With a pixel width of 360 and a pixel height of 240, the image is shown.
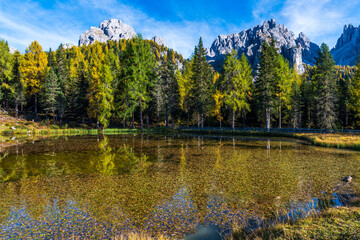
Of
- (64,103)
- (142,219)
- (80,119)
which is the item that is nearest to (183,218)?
(142,219)

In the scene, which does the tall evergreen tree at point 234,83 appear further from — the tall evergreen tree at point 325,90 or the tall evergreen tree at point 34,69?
the tall evergreen tree at point 34,69

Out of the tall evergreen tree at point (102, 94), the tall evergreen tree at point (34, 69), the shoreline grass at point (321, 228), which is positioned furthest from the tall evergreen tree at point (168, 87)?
the shoreline grass at point (321, 228)

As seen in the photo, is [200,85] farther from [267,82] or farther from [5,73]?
[5,73]

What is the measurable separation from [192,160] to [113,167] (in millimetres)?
6139

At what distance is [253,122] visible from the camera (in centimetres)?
5738

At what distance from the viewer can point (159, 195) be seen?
873 cm

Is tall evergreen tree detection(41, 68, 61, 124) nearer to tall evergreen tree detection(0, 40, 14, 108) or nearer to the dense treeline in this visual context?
the dense treeline

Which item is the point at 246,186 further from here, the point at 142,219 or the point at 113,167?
the point at 113,167

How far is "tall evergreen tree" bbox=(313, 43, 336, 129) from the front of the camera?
36.5 m

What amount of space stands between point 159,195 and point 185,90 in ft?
152

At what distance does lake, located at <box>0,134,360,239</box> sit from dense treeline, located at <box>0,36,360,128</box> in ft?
94.3

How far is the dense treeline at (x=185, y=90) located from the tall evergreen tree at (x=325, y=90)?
15 centimetres

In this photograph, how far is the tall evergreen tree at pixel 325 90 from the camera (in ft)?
120

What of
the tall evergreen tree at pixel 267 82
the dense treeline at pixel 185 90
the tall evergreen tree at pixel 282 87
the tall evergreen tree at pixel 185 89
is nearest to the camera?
the tall evergreen tree at pixel 267 82
